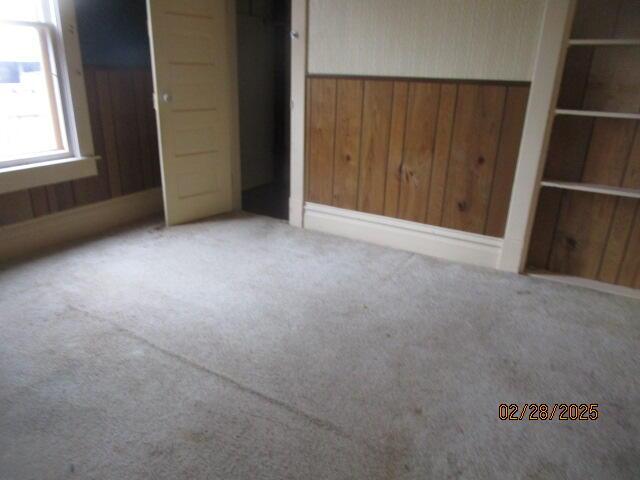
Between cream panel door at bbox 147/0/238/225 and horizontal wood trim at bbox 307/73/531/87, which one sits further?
cream panel door at bbox 147/0/238/225

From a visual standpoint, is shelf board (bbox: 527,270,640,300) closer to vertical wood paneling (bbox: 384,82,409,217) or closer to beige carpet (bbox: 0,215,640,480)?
beige carpet (bbox: 0,215,640,480)

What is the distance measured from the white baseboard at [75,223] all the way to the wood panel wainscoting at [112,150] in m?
0.04

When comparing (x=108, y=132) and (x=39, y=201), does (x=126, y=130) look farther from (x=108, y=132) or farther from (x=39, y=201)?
(x=39, y=201)

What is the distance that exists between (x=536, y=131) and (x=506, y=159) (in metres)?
0.23

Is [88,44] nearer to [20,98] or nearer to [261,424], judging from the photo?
[20,98]

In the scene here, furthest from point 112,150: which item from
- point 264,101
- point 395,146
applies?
point 395,146

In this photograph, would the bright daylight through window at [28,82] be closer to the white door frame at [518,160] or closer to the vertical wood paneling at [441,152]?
the white door frame at [518,160]

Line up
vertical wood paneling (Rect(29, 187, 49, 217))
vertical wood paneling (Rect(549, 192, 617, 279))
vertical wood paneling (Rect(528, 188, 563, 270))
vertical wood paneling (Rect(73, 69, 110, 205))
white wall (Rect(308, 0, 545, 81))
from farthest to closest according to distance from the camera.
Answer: vertical wood paneling (Rect(73, 69, 110, 205))
vertical wood paneling (Rect(29, 187, 49, 217))
vertical wood paneling (Rect(528, 188, 563, 270))
vertical wood paneling (Rect(549, 192, 617, 279))
white wall (Rect(308, 0, 545, 81))

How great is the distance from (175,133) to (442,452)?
9.09 feet

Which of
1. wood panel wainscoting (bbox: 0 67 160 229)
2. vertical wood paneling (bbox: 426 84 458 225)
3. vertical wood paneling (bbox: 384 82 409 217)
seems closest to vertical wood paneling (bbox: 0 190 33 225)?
wood panel wainscoting (bbox: 0 67 160 229)

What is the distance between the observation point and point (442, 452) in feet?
5.05

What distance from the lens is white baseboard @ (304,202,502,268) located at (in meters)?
2.97

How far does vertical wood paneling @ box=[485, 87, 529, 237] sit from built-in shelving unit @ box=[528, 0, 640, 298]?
0.19 m

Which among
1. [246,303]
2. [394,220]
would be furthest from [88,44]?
[394,220]
